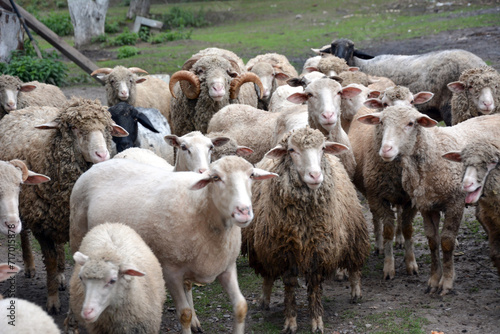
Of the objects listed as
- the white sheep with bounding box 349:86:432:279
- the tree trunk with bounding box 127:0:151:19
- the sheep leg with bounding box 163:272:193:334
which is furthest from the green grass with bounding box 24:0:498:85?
the sheep leg with bounding box 163:272:193:334

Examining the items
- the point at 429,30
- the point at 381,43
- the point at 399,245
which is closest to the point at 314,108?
the point at 399,245

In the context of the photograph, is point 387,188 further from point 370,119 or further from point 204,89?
point 204,89

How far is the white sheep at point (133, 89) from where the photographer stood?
907cm

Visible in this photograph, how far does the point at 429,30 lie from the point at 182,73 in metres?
11.3

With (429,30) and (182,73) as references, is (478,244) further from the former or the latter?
(429,30)

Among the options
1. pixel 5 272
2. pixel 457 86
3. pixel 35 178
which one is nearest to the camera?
pixel 5 272

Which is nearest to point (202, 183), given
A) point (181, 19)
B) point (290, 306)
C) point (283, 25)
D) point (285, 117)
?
point (290, 306)

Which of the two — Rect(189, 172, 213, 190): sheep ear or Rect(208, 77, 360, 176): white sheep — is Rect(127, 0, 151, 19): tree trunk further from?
Rect(189, 172, 213, 190): sheep ear

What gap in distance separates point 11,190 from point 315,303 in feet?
8.47

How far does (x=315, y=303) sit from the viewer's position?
4.98 m

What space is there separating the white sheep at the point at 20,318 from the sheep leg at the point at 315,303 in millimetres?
2070

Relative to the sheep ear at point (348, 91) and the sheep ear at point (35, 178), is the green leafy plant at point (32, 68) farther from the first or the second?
the sheep ear at point (348, 91)

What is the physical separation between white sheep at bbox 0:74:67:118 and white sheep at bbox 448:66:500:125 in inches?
189

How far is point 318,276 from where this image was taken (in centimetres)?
498
